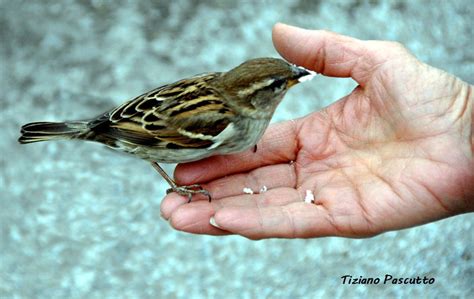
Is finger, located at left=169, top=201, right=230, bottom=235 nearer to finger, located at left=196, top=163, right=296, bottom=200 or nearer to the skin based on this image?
the skin

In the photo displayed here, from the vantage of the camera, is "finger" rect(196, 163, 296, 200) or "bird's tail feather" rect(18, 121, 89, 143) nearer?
"finger" rect(196, 163, 296, 200)

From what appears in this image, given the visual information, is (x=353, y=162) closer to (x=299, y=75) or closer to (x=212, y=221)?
(x=299, y=75)

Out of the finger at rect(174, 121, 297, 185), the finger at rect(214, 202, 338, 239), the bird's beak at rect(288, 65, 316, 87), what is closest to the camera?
the finger at rect(214, 202, 338, 239)

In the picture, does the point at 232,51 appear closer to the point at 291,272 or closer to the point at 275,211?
the point at 291,272

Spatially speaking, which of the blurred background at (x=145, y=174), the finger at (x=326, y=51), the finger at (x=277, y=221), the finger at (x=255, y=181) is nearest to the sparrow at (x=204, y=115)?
the finger at (x=255, y=181)

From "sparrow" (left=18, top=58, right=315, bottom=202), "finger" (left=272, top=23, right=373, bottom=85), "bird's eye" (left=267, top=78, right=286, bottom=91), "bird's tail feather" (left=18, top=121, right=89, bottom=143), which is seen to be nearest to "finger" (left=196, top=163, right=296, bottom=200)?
"sparrow" (left=18, top=58, right=315, bottom=202)

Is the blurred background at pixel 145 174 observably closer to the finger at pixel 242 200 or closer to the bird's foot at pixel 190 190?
the bird's foot at pixel 190 190

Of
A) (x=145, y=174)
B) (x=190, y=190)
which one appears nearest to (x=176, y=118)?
(x=190, y=190)

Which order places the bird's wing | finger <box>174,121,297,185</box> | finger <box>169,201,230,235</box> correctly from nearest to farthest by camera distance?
finger <box>169,201,230,235</box>, the bird's wing, finger <box>174,121,297,185</box>
